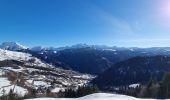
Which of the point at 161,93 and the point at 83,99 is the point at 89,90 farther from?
the point at 83,99

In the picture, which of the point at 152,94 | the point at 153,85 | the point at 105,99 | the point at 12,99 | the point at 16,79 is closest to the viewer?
the point at 16,79

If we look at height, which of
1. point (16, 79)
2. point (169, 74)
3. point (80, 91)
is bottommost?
point (80, 91)

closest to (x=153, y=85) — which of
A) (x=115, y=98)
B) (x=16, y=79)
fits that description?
(x=115, y=98)

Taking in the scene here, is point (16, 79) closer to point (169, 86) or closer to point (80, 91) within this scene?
point (169, 86)

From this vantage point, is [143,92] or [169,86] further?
[143,92]

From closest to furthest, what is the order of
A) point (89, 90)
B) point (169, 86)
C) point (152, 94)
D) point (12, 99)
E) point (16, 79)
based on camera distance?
point (16, 79), point (12, 99), point (169, 86), point (152, 94), point (89, 90)

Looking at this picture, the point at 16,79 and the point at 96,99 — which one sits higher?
the point at 16,79

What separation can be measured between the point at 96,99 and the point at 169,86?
5283 centimetres

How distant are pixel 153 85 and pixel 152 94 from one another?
6.28 meters

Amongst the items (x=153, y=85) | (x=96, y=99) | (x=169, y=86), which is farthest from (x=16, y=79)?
(x=153, y=85)

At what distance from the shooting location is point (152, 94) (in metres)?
85.4

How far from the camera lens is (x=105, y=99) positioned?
30.7 m

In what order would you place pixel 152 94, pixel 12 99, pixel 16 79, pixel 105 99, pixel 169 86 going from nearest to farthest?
pixel 16 79 → pixel 105 99 → pixel 12 99 → pixel 169 86 → pixel 152 94

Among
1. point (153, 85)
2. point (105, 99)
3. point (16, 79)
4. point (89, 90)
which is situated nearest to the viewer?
point (16, 79)
